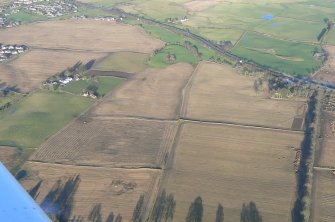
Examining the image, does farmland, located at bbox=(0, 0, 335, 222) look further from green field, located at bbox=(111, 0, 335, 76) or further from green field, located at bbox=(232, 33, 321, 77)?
green field, located at bbox=(111, 0, 335, 76)

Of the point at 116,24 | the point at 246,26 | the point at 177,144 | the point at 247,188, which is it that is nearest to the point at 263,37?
the point at 246,26

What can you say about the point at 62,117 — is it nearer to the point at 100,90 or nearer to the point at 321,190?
the point at 100,90

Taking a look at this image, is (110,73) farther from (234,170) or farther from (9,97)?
(234,170)

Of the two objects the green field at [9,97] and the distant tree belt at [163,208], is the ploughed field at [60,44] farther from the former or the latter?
the distant tree belt at [163,208]

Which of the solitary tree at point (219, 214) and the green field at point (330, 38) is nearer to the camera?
the solitary tree at point (219, 214)

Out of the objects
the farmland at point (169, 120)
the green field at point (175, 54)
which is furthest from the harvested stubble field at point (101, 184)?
the green field at point (175, 54)
